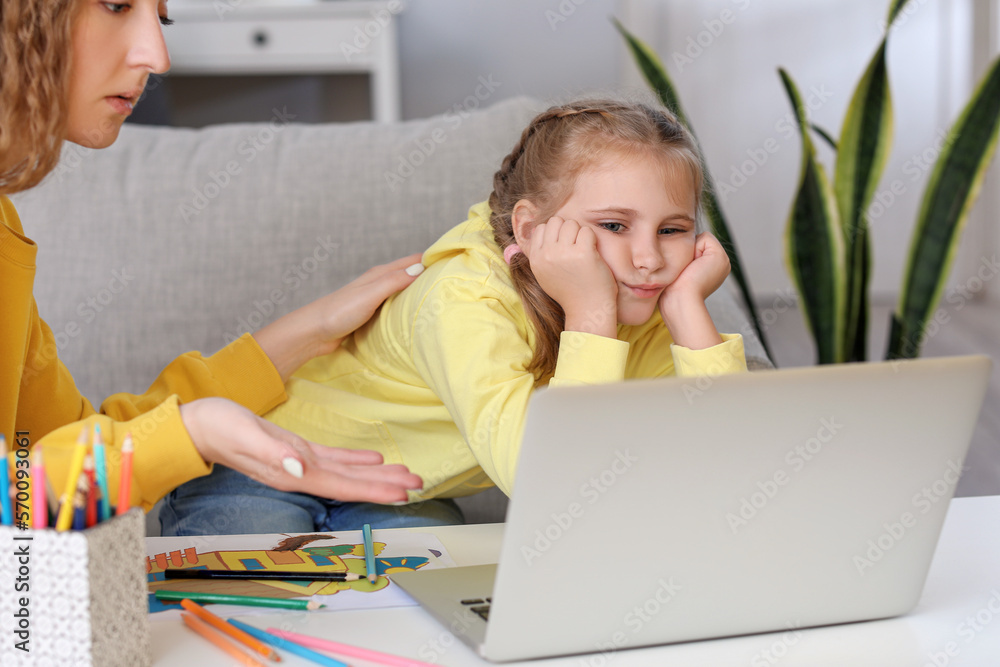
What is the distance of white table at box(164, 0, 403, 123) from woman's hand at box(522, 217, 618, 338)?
1.79 meters

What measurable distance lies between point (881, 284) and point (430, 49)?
1930mm

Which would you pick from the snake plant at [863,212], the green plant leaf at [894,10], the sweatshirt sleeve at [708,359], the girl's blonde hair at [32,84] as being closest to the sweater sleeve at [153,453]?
the girl's blonde hair at [32,84]

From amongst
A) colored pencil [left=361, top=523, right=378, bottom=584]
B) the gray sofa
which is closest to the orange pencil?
colored pencil [left=361, top=523, right=378, bottom=584]

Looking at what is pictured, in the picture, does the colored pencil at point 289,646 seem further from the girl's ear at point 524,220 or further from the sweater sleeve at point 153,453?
the girl's ear at point 524,220

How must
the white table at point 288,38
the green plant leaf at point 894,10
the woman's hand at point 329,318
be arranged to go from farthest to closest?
1. the white table at point 288,38
2. the green plant leaf at point 894,10
3. the woman's hand at point 329,318

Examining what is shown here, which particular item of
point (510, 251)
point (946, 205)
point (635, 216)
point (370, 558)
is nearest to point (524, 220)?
point (510, 251)

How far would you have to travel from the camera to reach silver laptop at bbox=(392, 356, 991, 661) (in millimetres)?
527

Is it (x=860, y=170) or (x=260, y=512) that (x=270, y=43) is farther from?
(x=260, y=512)

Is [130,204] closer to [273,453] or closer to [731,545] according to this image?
[273,453]

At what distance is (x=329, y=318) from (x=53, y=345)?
0.32 m

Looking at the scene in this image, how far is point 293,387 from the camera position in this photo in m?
1.21

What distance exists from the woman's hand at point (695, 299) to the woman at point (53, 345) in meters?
0.48

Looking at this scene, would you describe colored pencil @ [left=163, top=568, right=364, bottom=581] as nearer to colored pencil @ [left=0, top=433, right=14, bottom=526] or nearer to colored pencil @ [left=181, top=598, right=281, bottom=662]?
colored pencil @ [left=181, top=598, right=281, bottom=662]

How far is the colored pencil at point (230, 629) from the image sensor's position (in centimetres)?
59
